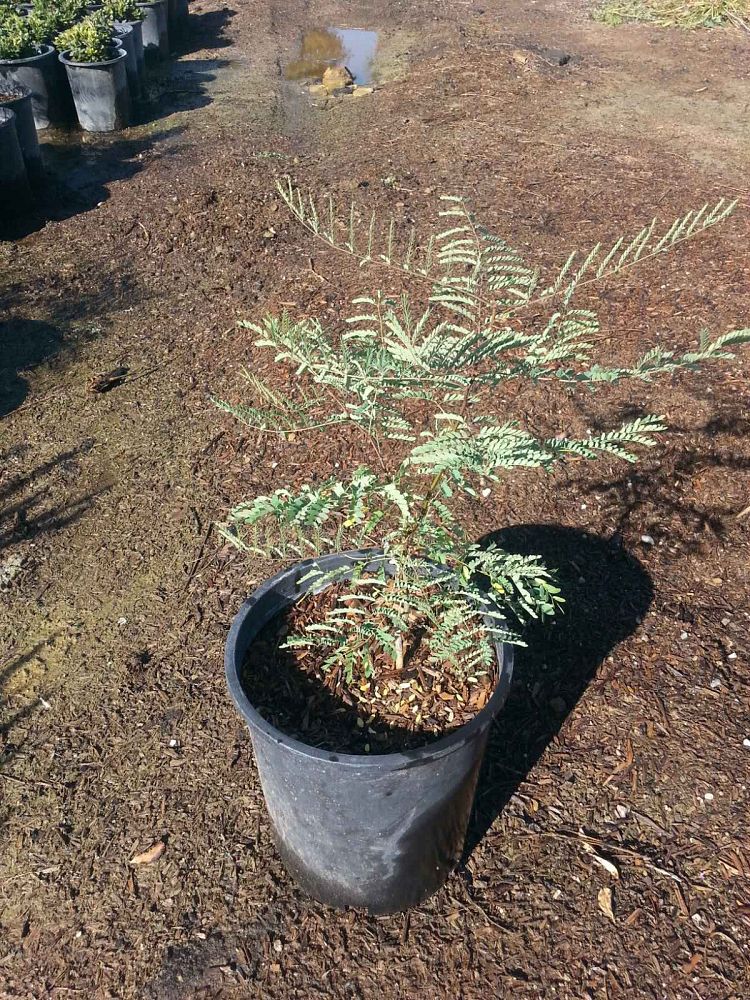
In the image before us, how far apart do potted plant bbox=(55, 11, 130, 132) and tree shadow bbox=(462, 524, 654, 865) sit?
719 centimetres

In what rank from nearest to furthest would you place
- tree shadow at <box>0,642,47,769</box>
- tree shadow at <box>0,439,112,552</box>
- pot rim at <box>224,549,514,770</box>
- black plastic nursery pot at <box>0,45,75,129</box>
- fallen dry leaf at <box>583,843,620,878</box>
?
pot rim at <box>224,549,514,770</box> < fallen dry leaf at <box>583,843,620,878</box> < tree shadow at <box>0,642,47,769</box> < tree shadow at <box>0,439,112,552</box> < black plastic nursery pot at <box>0,45,75,129</box>

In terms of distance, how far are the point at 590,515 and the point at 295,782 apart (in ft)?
7.29

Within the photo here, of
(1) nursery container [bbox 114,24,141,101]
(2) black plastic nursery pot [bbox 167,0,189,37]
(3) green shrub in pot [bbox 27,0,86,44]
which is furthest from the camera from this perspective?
(2) black plastic nursery pot [bbox 167,0,189,37]

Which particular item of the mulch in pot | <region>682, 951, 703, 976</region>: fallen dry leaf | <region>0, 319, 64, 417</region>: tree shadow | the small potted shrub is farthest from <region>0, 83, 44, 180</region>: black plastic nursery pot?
<region>682, 951, 703, 976</region>: fallen dry leaf

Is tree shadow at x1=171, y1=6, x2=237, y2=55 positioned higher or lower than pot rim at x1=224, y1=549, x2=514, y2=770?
higher

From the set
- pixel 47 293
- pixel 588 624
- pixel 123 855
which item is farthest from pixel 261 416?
pixel 47 293

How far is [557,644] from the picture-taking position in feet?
10.6

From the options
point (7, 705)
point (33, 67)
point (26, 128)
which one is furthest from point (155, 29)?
point (7, 705)

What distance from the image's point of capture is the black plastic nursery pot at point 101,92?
804 centimetres

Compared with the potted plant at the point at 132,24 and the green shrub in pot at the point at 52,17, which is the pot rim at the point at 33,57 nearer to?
the green shrub in pot at the point at 52,17

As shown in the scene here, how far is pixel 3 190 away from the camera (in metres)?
6.46

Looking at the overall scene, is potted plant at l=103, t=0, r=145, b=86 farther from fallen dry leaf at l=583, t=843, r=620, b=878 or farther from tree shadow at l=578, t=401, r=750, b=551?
fallen dry leaf at l=583, t=843, r=620, b=878

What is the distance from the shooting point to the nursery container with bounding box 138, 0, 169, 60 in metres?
9.84

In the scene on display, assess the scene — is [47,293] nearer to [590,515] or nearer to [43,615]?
[43,615]
